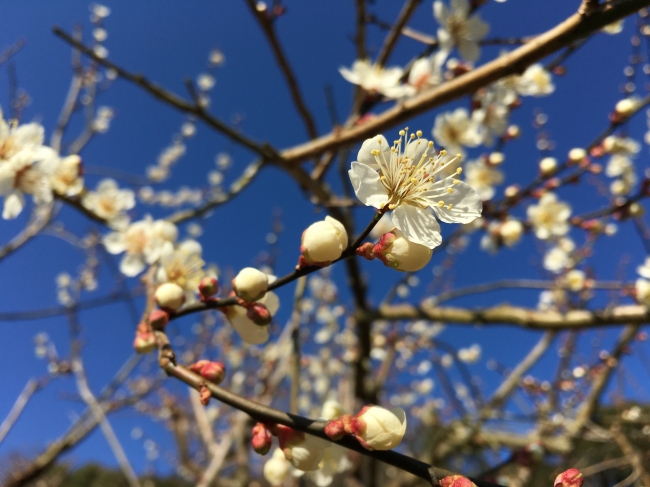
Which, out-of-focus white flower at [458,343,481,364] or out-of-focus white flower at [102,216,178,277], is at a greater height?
out-of-focus white flower at [458,343,481,364]

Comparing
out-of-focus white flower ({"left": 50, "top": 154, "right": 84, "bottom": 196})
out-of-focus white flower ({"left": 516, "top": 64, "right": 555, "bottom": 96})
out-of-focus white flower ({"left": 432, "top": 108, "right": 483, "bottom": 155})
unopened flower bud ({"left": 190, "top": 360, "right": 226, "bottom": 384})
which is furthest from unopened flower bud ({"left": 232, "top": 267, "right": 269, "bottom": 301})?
out-of-focus white flower ({"left": 516, "top": 64, "right": 555, "bottom": 96})

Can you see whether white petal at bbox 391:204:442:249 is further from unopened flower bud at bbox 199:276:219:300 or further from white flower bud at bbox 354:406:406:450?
unopened flower bud at bbox 199:276:219:300

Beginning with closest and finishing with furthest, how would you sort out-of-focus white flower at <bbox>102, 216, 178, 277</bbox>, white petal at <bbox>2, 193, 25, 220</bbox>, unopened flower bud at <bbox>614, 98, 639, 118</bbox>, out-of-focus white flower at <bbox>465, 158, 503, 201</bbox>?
white petal at <bbox>2, 193, 25, 220</bbox> < out-of-focus white flower at <bbox>102, 216, 178, 277</bbox> < unopened flower bud at <bbox>614, 98, 639, 118</bbox> < out-of-focus white flower at <bbox>465, 158, 503, 201</bbox>

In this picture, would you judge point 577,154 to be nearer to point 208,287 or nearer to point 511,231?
point 511,231

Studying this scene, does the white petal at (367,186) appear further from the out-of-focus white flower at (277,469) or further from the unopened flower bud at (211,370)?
Result: the out-of-focus white flower at (277,469)

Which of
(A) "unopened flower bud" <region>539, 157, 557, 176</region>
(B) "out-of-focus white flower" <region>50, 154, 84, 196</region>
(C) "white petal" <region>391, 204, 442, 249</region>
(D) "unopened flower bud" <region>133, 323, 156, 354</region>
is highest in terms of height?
(A) "unopened flower bud" <region>539, 157, 557, 176</region>

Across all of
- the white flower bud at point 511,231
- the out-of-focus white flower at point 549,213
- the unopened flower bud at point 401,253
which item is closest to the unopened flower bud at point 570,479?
the unopened flower bud at point 401,253

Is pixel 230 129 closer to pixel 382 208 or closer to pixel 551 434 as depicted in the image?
pixel 382 208

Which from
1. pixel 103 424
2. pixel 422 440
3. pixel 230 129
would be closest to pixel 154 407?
pixel 422 440
